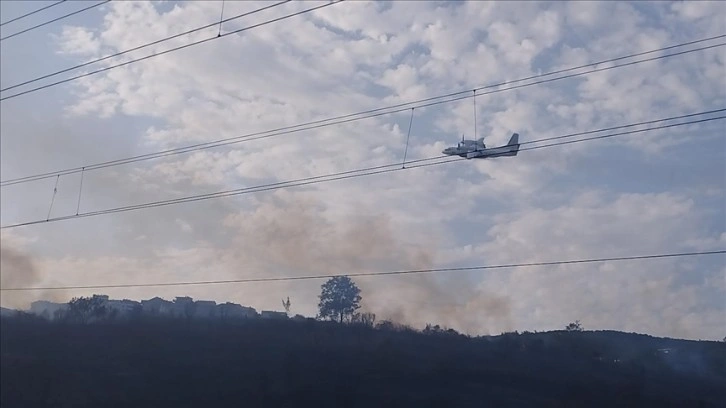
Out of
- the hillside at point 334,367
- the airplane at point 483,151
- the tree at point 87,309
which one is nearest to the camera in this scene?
the airplane at point 483,151

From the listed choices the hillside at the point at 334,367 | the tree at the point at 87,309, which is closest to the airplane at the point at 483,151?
the hillside at the point at 334,367

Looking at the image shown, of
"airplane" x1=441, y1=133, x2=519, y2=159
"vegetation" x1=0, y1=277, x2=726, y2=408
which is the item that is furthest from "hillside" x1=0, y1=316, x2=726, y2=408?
"airplane" x1=441, y1=133, x2=519, y2=159

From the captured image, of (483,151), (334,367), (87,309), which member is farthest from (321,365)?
(483,151)

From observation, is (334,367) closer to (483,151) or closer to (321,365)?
(321,365)

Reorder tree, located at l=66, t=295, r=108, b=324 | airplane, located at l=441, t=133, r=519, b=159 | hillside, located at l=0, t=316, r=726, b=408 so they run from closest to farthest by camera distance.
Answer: airplane, located at l=441, t=133, r=519, b=159
hillside, located at l=0, t=316, r=726, b=408
tree, located at l=66, t=295, r=108, b=324

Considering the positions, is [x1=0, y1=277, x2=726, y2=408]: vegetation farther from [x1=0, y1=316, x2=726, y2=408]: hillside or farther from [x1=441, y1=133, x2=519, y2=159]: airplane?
[x1=441, y1=133, x2=519, y2=159]: airplane

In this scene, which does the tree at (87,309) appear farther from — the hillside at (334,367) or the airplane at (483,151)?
the airplane at (483,151)

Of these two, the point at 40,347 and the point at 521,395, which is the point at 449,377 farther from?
the point at 40,347

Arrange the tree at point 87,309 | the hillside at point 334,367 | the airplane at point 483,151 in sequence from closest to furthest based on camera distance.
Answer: the airplane at point 483,151, the hillside at point 334,367, the tree at point 87,309

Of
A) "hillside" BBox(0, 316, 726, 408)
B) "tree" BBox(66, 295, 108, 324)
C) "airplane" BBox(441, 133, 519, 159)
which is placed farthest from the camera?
"tree" BBox(66, 295, 108, 324)
